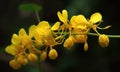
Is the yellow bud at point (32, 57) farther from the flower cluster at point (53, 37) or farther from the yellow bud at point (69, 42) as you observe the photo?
the yellow bud at point (69, 42)

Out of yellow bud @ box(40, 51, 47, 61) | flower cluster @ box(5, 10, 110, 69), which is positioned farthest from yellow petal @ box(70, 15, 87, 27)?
yellow bud @ box(40, 51, 47, 61)

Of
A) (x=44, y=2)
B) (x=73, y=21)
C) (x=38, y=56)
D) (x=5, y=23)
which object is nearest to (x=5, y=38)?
(x=5, y=23)

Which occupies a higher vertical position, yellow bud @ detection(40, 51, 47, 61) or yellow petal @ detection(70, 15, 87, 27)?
yellow petal @ detection(70, 15, 87, 27)

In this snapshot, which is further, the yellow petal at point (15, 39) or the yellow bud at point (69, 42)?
the yellow petal at point (15, 39)

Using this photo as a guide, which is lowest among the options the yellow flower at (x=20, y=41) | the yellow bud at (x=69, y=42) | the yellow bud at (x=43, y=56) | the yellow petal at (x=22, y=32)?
the yellow bud at (x=43, y=56)

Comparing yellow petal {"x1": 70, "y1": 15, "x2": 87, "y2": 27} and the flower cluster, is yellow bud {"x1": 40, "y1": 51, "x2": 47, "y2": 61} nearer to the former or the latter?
the flower cluster

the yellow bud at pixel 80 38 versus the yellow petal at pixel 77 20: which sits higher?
the yellow petal at pixel 77 20

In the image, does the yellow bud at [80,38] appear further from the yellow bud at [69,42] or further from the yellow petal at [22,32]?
the yellow petal at [22,32]

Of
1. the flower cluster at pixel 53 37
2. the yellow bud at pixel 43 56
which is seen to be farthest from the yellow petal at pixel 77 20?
the yellow bud at pixel 43 56

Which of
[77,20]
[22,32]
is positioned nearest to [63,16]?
[77,20]
